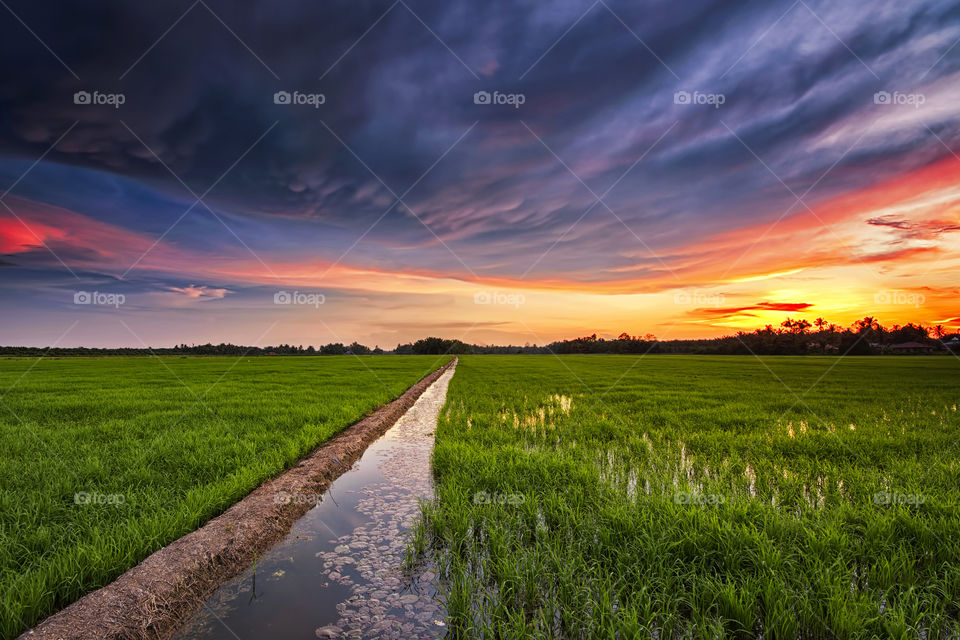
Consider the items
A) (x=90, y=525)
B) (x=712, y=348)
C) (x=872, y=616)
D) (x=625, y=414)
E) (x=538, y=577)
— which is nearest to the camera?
(x=872, y=616)

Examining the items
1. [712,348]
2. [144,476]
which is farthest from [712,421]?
[712,348]

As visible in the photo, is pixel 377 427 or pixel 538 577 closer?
pixel 538 577

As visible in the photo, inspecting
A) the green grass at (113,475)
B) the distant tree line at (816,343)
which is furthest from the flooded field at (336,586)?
the distant tree line at (816,343)

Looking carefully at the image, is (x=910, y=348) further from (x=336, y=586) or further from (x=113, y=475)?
(x=113, y=475)

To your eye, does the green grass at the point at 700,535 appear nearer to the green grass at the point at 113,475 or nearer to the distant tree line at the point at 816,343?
the green grass at the point at 113,475

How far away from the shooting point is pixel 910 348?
3440 inches

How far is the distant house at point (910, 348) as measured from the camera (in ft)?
273

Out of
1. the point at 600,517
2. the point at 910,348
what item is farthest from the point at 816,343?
the point at 600,517

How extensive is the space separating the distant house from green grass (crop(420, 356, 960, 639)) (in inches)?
4173

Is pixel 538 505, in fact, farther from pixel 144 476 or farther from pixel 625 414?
pixel 625 414

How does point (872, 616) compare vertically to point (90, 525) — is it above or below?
below

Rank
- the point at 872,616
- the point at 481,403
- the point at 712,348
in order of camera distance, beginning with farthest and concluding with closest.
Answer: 1. the point at 712,348
2. the point at 481,403
3. the point at 872,616

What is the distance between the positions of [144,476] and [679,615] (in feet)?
21.2

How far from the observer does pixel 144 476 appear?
5.69 meters
